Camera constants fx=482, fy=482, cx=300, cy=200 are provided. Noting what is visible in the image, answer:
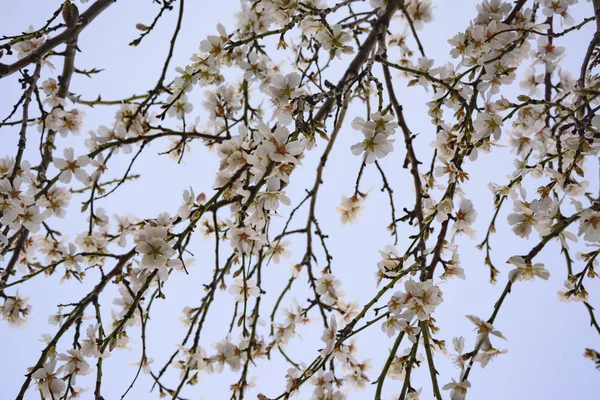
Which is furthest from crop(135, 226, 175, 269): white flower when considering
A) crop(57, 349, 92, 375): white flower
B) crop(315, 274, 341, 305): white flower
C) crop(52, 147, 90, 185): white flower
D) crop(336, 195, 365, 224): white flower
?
crop(336, 195, 365, 224): white flower

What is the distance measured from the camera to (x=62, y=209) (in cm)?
147

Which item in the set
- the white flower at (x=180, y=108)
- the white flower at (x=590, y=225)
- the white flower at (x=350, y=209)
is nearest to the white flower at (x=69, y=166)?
the white flower at (x=180, y=108)

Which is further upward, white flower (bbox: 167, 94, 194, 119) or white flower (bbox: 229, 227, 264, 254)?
white flower (bbox: 167, 94, 194, 119)

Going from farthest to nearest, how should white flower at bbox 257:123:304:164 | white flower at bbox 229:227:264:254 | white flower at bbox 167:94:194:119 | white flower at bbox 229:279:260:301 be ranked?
white flower at bbox 167:94:194:119 → white flower at bbox 229:279:260:301 → white flower at bbox 229:227:264:254 → white flower at bbox 257:123:304:164

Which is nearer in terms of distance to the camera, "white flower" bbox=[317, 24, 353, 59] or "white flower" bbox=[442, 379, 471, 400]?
"white flower" bbox=[442, 379, 471, 400]

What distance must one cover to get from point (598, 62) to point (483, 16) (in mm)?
298

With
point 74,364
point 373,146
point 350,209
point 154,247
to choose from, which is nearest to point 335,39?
point 373,146

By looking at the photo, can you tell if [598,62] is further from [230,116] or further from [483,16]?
[230,116]

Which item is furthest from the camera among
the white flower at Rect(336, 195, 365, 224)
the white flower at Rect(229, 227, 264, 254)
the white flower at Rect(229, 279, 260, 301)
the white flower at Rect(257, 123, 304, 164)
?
the white flower at Rect(336, 195, 365, 224)

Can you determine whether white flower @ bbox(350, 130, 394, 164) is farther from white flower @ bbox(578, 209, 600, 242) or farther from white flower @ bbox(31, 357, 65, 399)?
white flower @ bbox(31, 357, 65, 399)

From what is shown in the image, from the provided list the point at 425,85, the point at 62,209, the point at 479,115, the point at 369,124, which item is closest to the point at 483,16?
the point at 425,85

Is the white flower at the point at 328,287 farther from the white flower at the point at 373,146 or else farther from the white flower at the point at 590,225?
the white flower at the point at 590,225

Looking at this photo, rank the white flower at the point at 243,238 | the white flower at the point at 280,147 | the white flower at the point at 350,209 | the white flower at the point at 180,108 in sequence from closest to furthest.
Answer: the white flower at the point at 280,147 < the white flower at the point at 243,238 < the white flower at the point at 180,108 < the white flower at the point at 350,209

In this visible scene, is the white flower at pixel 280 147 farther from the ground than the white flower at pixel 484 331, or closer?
farther from the ground
